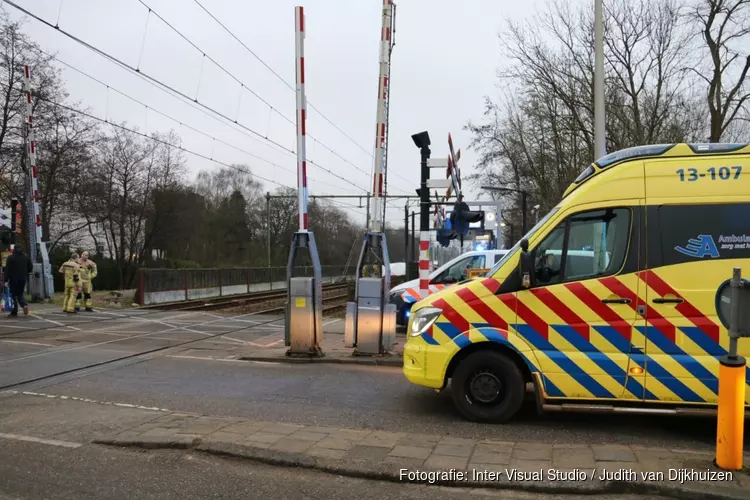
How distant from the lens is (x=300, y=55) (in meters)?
10.1

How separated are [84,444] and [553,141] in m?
25.6

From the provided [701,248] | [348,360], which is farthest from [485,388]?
[348,360]

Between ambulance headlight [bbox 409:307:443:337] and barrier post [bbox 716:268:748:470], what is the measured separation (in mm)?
2730

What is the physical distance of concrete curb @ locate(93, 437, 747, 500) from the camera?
4012 millimetres

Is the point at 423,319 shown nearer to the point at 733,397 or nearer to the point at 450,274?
the point at 733,397

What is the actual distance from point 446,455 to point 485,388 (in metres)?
1.33

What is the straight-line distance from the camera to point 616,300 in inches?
224

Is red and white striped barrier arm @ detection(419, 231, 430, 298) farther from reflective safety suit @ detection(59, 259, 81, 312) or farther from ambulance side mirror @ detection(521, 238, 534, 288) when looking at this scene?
reflective safety suit @ detection(59, 259, 81, 312)

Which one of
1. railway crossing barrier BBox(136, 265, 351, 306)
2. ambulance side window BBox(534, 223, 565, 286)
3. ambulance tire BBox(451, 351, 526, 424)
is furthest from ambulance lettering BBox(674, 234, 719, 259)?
railway crossing barrier BBox(136, 265, 351, 306)

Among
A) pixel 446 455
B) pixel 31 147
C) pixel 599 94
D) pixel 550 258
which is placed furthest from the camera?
pixel 31 147

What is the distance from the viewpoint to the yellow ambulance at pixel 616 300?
5.53 m

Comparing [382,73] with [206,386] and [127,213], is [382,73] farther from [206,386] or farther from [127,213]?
[127,213]

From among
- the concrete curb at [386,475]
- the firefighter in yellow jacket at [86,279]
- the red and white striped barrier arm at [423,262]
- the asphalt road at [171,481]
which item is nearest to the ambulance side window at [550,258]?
the concrete curb at [386,475]

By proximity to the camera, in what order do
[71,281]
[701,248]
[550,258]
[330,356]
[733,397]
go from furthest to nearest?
[71,281]
[330,356]
[550,258]
[701,248]
[733,397]
